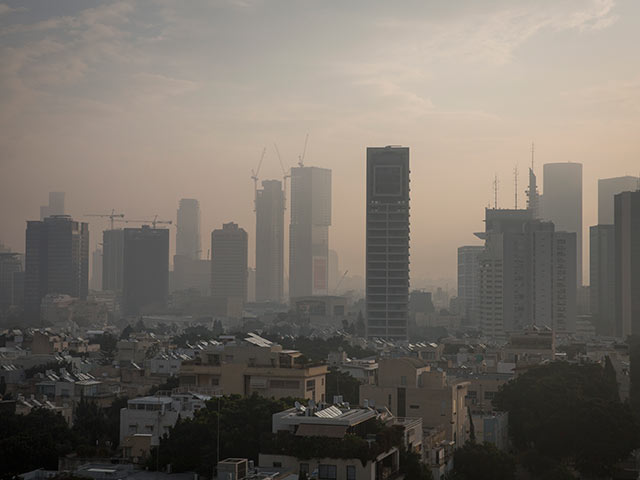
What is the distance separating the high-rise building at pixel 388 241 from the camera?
10431 cm

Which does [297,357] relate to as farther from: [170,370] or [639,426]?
[170,370]

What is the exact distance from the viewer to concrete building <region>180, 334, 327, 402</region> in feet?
123

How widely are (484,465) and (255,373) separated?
10.5 m

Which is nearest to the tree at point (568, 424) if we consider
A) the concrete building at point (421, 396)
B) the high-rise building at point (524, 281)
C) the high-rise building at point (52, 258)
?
the concrete building at point (421, 396)

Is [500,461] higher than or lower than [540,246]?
lower

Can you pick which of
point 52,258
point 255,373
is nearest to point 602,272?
point 52,258

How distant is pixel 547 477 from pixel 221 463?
13202 mm

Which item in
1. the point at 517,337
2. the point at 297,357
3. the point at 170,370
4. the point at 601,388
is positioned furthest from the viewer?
the point at 517,337

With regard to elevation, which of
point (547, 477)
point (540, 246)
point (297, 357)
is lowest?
point (547, 477)

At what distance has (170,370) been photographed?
58.6 metres

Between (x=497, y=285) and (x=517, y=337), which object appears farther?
(x=497, y=285)

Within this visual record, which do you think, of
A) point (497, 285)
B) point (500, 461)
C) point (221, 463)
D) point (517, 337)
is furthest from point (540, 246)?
point (221, 463)

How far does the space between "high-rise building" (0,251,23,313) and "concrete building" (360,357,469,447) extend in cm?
12987

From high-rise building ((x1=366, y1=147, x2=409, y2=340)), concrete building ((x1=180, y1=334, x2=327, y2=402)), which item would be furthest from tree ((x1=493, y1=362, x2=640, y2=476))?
high-rise building ((x1=366, y1=147, x2=409, y2=340))
